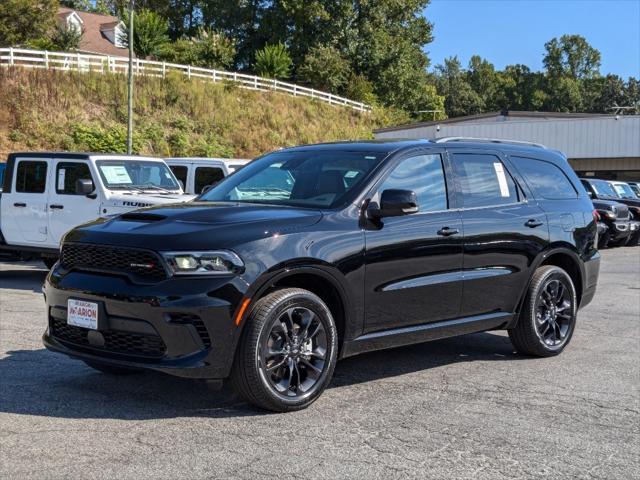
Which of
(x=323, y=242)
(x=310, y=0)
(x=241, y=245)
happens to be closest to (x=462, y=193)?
(x=323, y=242)

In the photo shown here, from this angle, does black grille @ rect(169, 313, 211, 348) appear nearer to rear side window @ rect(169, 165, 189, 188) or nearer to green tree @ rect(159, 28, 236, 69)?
rear side window @ rect(169, 165, 189, 188)

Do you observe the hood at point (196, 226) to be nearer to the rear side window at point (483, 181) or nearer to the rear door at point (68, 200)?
the rear side window at point (483, 181)

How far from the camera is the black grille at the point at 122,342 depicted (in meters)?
4.97

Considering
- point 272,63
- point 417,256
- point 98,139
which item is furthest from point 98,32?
point 417,256

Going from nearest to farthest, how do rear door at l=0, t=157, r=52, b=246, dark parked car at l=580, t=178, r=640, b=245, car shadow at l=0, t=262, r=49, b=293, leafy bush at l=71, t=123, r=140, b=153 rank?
car shadow at l=0, t=262, r=49, b=293, rear door at l=0, t=157, r=52, b=246, dark parked car at l=580, t=178, r=640, b=245, leafy bush at l=71, t=123, r=140, b=153

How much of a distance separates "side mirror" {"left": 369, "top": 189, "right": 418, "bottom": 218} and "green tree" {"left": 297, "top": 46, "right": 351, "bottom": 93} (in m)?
54.8

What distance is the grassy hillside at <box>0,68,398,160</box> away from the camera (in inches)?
1382

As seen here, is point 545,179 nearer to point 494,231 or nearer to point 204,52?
point 494,231

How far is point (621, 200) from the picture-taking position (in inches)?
915

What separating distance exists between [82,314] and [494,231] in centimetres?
331

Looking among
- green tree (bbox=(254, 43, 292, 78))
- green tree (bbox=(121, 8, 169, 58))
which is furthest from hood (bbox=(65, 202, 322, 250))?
green tree (bbox=(254, 43, 292, 78))

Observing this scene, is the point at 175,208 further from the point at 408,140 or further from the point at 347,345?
the point at 408,140

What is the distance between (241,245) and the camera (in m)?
5.02

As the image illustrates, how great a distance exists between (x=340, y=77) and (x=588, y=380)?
55832 millimetres
